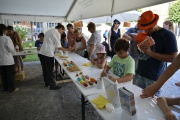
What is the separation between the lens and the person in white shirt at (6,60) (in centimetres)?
258

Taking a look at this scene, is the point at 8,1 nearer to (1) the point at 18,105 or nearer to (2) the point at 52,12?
(2) the point at 52,12

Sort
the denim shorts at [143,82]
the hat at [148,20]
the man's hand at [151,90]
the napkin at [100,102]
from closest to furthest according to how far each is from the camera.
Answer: the man's hand at [151,90] < the napkin at [100,102] < the hat at [148,20] < the denim shorts at [143,82]

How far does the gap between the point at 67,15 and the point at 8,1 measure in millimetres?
1873

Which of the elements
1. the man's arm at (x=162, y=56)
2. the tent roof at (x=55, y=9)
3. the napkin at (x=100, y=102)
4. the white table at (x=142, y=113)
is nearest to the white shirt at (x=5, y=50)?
the tent roof at (x=55, y=9)

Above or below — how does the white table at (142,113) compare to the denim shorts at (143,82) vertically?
below

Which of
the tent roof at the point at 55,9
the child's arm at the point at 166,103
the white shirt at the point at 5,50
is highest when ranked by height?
the tent roof at the point at 55,9

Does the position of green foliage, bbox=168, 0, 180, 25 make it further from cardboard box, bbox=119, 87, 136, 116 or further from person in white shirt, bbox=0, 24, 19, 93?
cardboard box, bbox=119, 87, 136, 116

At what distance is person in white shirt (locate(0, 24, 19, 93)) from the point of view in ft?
8.46

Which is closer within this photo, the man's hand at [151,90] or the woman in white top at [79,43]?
the man's hand at [151,90]

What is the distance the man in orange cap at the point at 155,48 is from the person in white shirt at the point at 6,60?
2428mm

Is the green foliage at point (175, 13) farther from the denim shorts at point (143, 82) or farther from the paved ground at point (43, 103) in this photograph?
the denim shorts at point (143, 82)

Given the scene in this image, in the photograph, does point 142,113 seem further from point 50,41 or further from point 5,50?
point 5,50

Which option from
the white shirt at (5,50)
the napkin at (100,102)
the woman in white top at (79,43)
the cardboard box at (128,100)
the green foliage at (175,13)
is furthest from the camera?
the green foliage at (175,13)

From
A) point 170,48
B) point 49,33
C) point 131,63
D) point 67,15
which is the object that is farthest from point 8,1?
point 170,48
